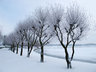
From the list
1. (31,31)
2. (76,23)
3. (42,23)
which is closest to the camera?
(76,23)

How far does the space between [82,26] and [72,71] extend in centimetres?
474

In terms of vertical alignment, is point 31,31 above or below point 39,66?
above

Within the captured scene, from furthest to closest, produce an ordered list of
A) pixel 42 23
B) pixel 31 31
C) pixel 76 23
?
pixel 31 31, pixel 42 23, pixel 76 23

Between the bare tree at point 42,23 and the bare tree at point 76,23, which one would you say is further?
the bare tree at point 42,23

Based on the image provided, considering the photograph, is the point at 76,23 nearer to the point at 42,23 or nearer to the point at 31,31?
the point at 42,23

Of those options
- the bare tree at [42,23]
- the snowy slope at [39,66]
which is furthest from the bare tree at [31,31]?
the snowy slope at [39,66]

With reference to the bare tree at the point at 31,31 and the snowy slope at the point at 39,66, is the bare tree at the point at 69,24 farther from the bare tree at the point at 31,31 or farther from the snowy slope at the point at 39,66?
the bare tree at the point at 31,31

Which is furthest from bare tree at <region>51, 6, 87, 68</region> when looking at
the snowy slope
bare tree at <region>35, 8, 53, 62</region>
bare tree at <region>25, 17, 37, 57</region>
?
bare tree at <region>25, 17, 37, 57</region>

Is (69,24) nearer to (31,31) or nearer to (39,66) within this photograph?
(39,66)

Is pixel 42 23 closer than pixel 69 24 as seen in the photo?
No

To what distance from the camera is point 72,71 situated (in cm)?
874

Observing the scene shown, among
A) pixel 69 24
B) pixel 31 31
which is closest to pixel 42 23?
pixel 69 24

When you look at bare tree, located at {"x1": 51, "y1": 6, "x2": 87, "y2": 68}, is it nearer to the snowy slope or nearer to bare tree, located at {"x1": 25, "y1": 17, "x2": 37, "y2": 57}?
the snowy slope

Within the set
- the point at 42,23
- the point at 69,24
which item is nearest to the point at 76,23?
the point at 69,24
